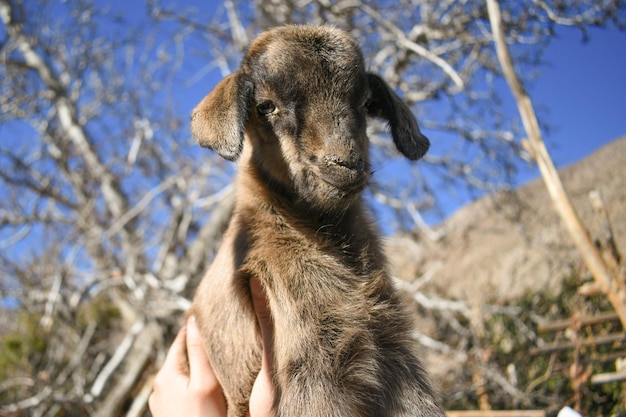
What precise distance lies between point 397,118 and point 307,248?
82 centimetres

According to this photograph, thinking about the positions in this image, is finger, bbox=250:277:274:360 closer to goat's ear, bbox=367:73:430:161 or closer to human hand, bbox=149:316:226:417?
human hand, bbox=149:316:226:417

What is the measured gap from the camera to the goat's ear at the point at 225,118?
2123 mm

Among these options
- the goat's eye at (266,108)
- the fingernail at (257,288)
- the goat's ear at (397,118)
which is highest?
the goat's eye at (266,108)

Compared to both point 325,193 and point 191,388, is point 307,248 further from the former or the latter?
point 191,388

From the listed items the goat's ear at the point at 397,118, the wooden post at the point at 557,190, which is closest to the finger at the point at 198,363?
the goat's ear at the point at 397,118

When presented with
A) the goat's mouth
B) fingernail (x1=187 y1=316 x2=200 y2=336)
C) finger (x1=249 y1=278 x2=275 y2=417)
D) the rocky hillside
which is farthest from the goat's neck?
the rocky hillside

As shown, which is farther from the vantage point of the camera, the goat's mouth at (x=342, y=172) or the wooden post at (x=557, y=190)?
the wooden post at (x=557, y=190)

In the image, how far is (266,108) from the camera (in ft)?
7.53

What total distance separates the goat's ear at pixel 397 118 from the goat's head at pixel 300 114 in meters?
0.26

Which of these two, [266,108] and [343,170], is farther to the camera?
[266,108]

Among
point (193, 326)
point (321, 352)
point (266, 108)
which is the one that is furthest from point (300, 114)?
point (193, 326)

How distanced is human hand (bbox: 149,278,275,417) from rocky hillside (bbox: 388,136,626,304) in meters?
4.38

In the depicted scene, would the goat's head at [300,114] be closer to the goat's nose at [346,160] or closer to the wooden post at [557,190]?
the goat's nose at [346,160]

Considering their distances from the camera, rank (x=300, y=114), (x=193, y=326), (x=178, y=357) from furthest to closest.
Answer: (x=178, y=357) < (x=193, y=326) < (x=300, y=114)
